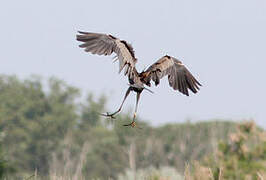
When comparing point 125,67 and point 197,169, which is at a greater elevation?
point 125,67

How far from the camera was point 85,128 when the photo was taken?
72.5 m

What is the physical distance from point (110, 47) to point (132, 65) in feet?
1.25

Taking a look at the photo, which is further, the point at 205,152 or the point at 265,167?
the point at 205,152

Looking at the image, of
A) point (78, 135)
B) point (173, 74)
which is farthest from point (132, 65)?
point (78, 135)

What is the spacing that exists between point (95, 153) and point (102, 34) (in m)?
65.9

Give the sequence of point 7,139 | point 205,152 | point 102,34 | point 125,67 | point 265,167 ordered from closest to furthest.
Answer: point 125,67 < point 102,34 < point 265,167 < point 7,139 < point 205,152

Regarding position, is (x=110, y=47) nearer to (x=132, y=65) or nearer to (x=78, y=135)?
(x=132, y=65)

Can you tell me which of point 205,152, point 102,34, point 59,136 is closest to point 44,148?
point 59,136

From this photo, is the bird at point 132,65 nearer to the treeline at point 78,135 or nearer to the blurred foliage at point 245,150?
the blurred foliage at point 245,150

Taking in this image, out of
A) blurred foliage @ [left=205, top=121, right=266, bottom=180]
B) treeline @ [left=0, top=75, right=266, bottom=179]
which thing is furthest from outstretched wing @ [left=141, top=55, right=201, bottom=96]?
treeline @ [left=0, top=75, right=266, bottom=179]

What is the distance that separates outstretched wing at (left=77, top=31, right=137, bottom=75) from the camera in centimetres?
699

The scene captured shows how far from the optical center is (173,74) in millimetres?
7770

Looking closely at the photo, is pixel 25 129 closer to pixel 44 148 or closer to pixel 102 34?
pixel 44 148

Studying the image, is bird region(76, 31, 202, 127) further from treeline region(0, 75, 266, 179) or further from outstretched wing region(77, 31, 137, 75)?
treeline region(0, 75, 266, 179)
